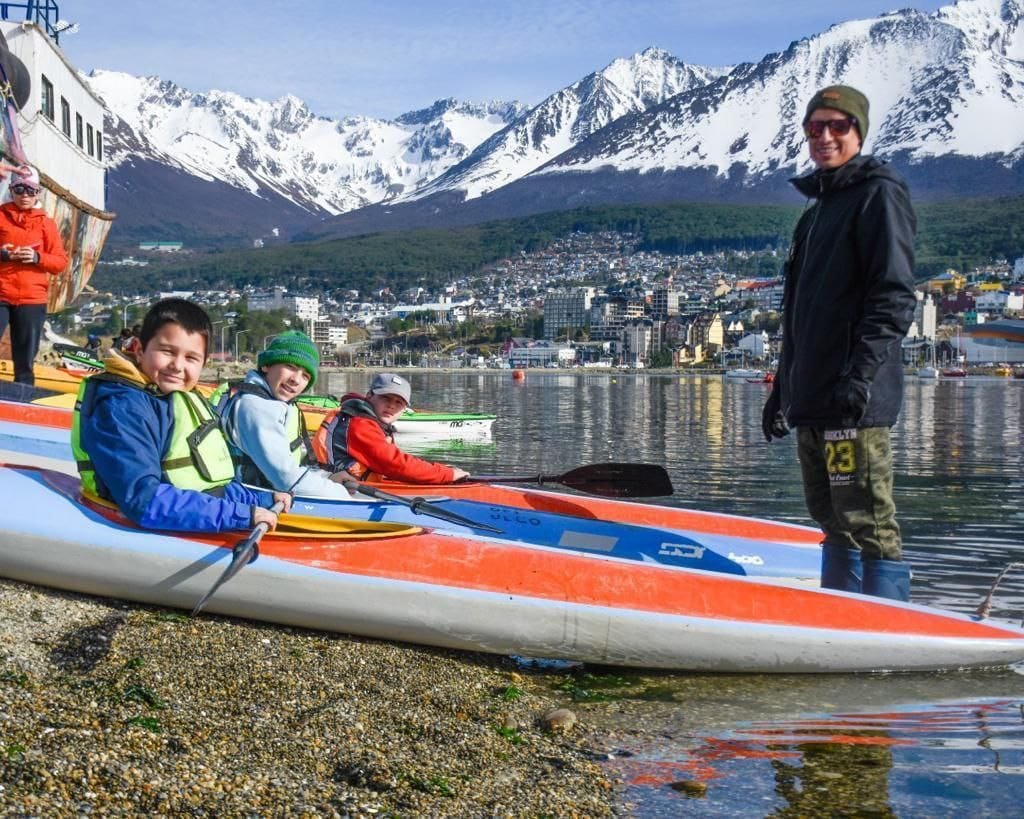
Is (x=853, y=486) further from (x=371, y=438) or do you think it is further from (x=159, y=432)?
(x=371, y=438)

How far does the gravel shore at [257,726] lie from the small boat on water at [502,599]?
0.16m

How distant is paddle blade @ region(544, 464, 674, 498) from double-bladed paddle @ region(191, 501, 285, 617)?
372 cm

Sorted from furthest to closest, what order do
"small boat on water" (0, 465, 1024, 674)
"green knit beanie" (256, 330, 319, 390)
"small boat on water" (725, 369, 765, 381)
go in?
"small boat on water" (725, 369, 765, 381), "green knit beanie" (256, 330, 319, 390), "small boat on water" (0, 465, 1024, 674)

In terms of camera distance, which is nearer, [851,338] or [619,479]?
[851,338]

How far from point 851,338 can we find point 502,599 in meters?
2.26

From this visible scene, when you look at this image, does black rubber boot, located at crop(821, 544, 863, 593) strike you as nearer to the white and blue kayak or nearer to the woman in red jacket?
the white and blue kayak

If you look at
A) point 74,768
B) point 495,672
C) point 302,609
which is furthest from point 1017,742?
point 74,768

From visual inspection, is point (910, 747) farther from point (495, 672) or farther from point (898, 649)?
point (495, 672)

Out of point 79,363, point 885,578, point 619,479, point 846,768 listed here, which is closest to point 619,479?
point 619,479

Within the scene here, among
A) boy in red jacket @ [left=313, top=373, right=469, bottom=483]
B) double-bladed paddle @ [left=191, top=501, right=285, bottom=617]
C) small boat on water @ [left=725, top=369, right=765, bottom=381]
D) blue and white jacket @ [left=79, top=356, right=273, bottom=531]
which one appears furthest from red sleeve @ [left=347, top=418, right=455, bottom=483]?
small boat on water @ [left=725, top=369, right=765, bottom=381]

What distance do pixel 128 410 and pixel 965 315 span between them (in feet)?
606

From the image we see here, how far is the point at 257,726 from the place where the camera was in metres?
4.54

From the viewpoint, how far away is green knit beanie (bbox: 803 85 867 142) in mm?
5992

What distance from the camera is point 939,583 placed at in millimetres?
8875
